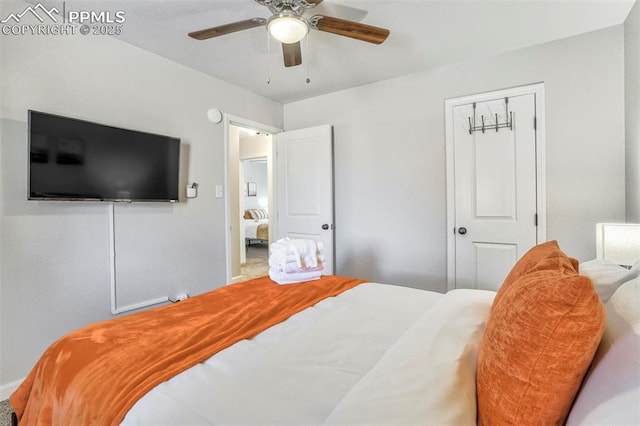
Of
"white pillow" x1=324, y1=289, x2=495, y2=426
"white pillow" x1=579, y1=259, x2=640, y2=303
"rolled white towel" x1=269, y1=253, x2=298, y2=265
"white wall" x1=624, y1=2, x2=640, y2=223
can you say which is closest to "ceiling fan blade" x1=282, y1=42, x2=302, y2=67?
"rolled white towel" x1=269, y1=253, x2=298, y2=265

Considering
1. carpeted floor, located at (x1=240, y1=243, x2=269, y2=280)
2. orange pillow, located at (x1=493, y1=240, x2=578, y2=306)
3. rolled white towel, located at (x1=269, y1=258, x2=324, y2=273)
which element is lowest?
carpeted floor, located at (x1=240, y1=243, x2=269, y2=280)

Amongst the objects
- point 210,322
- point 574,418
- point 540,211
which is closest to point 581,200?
point 540,211

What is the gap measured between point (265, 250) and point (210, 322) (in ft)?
20.8

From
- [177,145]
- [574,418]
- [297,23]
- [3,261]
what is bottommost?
[574,418]

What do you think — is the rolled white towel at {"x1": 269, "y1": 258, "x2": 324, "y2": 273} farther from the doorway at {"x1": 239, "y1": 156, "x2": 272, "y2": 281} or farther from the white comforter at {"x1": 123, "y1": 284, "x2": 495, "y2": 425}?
the doorway at {"x1": 239, "y1": 156, "x2": 272, "y2": 281}

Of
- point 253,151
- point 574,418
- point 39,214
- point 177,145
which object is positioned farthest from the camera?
point 253,151

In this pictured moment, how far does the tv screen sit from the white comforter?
1.77m

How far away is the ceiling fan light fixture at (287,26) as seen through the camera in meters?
1.67

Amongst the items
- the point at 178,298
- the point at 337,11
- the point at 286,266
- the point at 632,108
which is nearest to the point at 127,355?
the point at 286,266

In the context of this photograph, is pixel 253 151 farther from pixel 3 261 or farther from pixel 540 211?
pixel 540 211

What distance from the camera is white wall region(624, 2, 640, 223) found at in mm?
1952

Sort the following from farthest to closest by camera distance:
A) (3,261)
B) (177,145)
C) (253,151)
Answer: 1. (253,151)
2. (177,145)
3. (3,261)

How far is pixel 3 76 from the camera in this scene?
6.06ft

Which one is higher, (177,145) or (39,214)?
(177,145)
